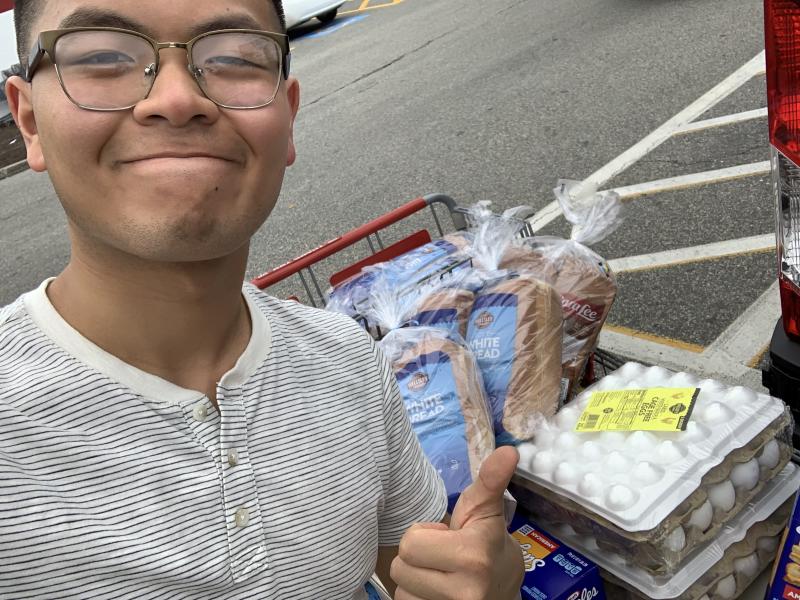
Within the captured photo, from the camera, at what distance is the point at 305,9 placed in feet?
48.2

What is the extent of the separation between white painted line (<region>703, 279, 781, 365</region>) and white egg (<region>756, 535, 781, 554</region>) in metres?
1.46

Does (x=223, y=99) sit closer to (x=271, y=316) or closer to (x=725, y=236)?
(x=271, y=316)

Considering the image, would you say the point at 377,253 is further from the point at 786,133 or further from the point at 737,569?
the point at 737,569

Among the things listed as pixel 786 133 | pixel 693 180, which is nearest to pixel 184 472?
pixel 786 133

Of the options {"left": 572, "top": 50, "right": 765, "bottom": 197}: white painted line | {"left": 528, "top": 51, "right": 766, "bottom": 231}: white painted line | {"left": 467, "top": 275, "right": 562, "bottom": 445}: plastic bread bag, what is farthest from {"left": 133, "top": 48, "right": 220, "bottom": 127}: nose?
{"left": 572, "top": 50, "right": 765, "bottom": 197}: white painted line

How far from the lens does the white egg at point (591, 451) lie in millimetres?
2262

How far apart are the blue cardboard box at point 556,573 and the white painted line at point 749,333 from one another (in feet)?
5.89

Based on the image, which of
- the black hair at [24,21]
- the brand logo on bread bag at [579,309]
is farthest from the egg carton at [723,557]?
the black hair at [24,21]

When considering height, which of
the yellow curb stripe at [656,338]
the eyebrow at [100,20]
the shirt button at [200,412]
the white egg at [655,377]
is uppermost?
the eyebrow at [100,20]

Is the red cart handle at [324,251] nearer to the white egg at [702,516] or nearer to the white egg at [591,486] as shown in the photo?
the white egg at [591,486]

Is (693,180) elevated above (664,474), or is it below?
below

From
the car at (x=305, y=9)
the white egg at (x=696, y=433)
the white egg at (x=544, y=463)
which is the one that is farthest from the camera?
the car at (x=305, y=9)

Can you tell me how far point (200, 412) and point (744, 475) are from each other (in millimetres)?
1551

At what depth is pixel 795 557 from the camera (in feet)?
6.41
